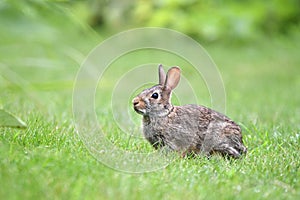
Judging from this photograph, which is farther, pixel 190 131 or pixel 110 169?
pixel 190 131

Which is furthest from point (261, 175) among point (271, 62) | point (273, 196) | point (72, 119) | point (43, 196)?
point (271, 62)

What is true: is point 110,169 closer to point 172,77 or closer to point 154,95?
point 154,95

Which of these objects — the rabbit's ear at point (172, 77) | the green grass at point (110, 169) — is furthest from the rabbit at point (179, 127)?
the green grass at point (110, 169)

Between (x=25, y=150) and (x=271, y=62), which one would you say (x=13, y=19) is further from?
(x=271, y=62)

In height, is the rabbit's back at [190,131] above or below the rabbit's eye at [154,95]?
below

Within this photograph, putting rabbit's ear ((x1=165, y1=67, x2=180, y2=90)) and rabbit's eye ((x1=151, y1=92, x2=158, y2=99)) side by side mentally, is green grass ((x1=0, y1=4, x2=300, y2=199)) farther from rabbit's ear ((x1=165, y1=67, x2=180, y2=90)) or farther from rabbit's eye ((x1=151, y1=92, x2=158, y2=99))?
rabbit's ear ((x1=165, y1=67, x2=180, y2=90))

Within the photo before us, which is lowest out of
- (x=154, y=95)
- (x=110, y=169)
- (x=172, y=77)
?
(x=110, y=169)

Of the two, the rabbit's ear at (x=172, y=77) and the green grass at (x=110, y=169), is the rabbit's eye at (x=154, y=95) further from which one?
the green grass at (x=110, y=169)

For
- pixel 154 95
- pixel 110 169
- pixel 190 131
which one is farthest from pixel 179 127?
pixel 110 169
